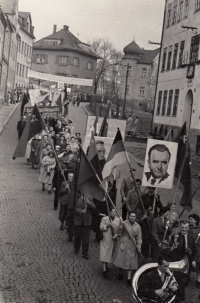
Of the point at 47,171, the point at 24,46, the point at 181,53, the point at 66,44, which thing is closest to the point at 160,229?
the point at 47,171

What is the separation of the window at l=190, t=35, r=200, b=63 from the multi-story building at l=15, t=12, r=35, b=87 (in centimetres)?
Result: 2615

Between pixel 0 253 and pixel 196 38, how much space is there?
24.9m

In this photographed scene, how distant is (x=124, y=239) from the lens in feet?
30.1

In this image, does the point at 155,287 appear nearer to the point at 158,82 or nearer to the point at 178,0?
the point at 178,0

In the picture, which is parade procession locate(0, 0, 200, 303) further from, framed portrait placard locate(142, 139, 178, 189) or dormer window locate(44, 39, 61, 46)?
dormer window locate(44, 39, 61, 46)

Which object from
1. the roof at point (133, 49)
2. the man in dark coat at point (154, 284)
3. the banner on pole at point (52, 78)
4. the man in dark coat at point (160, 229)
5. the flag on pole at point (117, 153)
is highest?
the roof at point (133, 49)

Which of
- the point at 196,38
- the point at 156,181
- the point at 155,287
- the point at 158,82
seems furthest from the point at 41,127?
the point at 158,82

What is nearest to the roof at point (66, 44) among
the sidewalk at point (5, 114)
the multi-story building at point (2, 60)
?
the multi-story building at point (2, 60)

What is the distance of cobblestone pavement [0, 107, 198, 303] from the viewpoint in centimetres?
809

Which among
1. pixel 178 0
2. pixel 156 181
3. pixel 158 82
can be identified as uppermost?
pixel 178 0

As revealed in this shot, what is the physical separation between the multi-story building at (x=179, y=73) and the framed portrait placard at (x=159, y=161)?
762 inches

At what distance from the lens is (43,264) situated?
30.8 ft

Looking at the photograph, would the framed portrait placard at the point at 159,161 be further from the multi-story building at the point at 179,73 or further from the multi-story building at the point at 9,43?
the multi-story building at the point at 9,43

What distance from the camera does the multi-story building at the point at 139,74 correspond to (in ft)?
224
